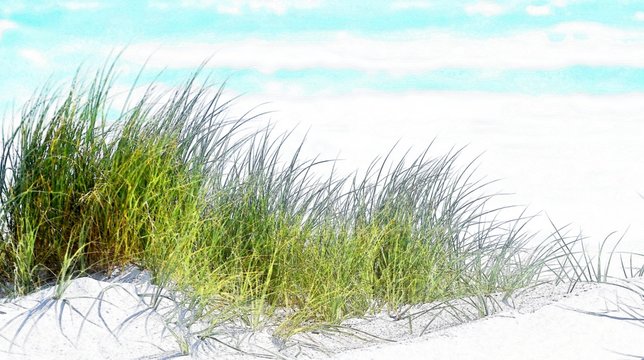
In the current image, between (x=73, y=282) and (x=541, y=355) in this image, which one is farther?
(x=73, y=282)

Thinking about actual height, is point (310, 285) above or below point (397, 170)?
below

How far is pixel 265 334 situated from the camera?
343 centimetres

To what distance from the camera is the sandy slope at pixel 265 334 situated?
2.99 m

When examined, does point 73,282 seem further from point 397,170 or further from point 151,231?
point 397,170

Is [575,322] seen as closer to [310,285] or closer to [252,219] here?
[310,285]

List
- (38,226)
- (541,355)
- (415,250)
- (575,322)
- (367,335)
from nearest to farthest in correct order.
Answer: (541,355) → (575,322) → (38,226) → (367,335) → (415,250)

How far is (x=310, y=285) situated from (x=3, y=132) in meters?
1.73

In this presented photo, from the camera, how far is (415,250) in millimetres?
4301

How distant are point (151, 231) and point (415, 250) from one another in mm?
1545

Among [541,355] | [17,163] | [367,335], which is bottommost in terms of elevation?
[367,335]

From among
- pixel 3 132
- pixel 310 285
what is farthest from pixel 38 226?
pixel 310 285

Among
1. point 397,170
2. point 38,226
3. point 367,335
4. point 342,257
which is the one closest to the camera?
point 38,226

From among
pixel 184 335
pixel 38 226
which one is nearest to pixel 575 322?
pixel 184 335

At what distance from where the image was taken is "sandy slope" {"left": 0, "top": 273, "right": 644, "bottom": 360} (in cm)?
299
